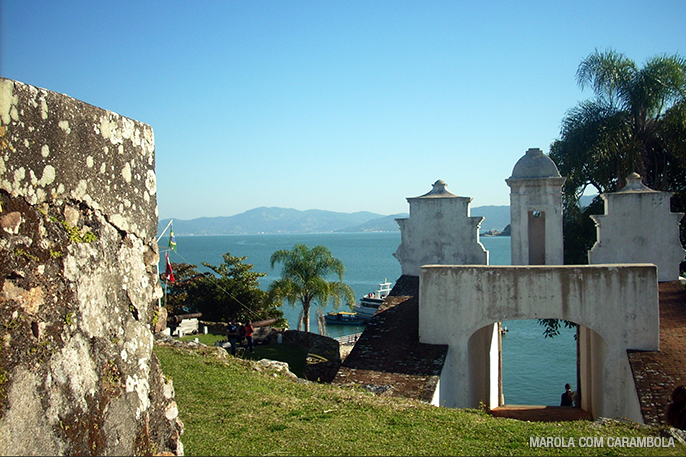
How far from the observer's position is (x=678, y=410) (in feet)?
27.5

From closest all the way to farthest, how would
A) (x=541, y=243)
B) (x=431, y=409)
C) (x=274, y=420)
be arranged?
(x=274, y=420), (x=431, y=409), (x=541, y=243)

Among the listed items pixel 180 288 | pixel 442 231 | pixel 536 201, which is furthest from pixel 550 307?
pixel 180 288

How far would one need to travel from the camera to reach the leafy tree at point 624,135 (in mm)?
22016

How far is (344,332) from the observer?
53.5 metres

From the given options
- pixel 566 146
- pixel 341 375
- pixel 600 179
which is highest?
pixel 566 146

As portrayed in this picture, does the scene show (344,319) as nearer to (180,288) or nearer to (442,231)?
(180,288)

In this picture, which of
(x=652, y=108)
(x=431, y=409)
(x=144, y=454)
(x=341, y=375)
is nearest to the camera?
(x=144, y=454)

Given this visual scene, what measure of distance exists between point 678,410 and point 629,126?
17269 millimetres

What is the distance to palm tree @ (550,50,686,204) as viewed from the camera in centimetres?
2197

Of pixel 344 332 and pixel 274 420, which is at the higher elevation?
pixel 274 420

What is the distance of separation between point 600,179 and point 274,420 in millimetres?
20091

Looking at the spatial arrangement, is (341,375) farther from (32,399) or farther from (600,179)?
(600,179)

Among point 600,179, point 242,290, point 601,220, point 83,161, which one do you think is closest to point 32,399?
point 83,161

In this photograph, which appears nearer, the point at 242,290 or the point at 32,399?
the point at 32,399
